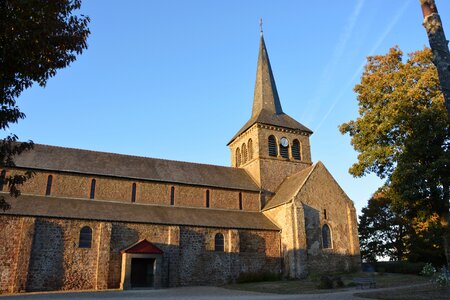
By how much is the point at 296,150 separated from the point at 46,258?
984 inches

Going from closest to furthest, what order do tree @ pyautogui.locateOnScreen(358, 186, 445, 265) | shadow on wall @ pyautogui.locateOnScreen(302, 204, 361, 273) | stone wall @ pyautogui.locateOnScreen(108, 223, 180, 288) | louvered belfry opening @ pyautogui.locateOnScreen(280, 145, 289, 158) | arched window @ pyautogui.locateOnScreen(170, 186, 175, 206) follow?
1. stone wall @ pyautogui.locateOnScreen(108, 223, 180, 288)
2. shadow on wall @ pyautogui.locateOnScreen(302, 204, 361, 273)
3. arched window @ pyautogui.locateOnScreen(170, 186, 175, 206)
4. louvered belfry opening @ pyautogui.locateOnScreen(280, 145, 289, 158)
5. tree @ pyautogui.locateOnScreen(358, 186, 445, 265)

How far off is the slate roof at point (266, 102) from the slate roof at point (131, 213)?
10878 mm

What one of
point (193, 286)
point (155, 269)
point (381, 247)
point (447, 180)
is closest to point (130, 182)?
point (155, 269)

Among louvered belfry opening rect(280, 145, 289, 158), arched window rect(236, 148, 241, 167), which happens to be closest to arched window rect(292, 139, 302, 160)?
louvered belfry opening rect(280, 145, 289, 158)

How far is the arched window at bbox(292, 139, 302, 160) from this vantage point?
1483 inches

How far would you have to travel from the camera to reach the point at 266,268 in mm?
28375

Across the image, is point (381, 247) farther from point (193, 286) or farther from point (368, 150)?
point (193, 286)

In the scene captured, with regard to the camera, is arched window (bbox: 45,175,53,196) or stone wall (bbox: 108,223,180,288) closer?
stone wall (bbox: 108,223,180,288)

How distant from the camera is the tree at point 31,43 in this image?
730 cm

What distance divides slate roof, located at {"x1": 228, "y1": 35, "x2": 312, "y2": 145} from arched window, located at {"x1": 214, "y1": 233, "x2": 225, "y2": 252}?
43.9 ft

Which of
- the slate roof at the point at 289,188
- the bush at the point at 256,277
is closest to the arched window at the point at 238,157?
the slate roof at the point at 289,188

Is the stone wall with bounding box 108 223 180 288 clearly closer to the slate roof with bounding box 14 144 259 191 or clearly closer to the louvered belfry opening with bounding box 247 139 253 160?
the slate roof with bounding box 14 144 259 191

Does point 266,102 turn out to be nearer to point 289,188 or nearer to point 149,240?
point 289,188

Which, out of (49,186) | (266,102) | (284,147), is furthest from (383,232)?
(49,186)
